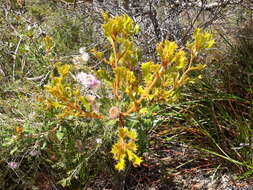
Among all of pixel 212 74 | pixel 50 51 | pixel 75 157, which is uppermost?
pixel 50 51

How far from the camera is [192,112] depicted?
1982 mm

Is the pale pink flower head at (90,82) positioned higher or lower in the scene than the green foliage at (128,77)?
lower

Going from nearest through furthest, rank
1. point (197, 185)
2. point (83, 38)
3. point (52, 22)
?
point (197, 185) < point (83, 38) < point (52, 22)

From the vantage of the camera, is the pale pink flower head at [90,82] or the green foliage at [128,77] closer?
the green foliage at [128,77]

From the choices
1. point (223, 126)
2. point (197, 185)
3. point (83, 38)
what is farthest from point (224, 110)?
point (83, 38)

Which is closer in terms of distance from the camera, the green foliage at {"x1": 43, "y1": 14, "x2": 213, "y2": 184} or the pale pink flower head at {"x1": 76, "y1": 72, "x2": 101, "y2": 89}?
the green foliage at {"x1": 43, "y1": 14, "x2": 213, "y2": 184}

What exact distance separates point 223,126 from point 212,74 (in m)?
0.54

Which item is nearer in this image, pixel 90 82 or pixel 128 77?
pixel 128 77

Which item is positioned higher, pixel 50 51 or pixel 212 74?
pixel 50 51

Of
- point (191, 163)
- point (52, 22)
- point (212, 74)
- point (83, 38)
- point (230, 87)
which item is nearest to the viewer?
point (191, 163)

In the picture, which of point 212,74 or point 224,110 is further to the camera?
point 212,74

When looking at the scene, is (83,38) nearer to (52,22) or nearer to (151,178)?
(52,22)

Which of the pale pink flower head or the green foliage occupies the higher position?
the green foliage

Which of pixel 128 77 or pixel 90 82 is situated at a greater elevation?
pixel 128 77
